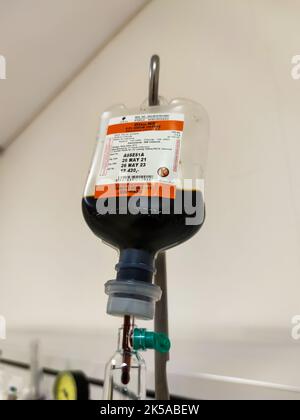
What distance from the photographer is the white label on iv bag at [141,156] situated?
1.46 ft

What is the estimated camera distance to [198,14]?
919 millimetres

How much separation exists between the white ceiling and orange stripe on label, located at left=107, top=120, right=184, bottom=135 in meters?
0.80

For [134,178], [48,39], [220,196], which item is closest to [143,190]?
[134,178]

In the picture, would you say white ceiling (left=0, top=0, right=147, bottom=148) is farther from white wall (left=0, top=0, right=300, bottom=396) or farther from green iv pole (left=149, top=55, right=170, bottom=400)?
green iv pole (left=149, top=55, right=170, bottom=400)

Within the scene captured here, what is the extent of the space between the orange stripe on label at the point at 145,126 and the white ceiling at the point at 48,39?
2.63 ft

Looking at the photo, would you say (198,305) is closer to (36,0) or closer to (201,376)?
(201,376)

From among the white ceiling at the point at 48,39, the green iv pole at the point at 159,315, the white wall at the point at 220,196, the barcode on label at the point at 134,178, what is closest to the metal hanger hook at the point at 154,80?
the green iv pole at the point at 159,315

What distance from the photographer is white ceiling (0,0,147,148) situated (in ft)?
3.61

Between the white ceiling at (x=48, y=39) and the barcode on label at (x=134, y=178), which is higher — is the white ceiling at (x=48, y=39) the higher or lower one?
the higher one

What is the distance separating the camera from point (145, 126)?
500 mm

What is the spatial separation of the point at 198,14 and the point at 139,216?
73 centimetres

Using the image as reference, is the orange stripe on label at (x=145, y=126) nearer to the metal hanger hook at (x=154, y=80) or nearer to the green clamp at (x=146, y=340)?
the metal hanger hook at (x=154, y=80)

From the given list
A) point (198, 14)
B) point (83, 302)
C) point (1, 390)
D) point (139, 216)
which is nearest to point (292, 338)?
point (139, 216)

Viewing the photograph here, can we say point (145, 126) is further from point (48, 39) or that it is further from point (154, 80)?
point (48, 39)
